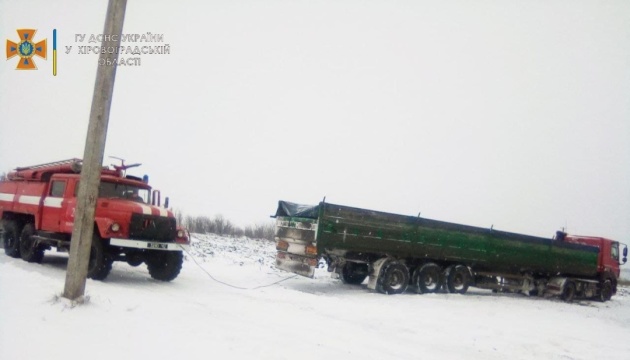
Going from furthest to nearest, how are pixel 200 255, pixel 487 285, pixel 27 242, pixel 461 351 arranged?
pixel 200 255
pixel 487 285
pixel 27 242
pixel 461 351

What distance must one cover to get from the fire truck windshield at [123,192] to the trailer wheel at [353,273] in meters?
6.26

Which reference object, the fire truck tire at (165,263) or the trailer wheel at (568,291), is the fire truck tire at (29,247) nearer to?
the fire truck tire at (165,263)

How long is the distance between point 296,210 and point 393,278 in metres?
3.77

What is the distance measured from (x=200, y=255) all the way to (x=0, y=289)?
12.4m

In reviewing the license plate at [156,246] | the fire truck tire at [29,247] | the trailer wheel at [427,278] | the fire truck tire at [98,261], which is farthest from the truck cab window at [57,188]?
the trailer wheel at [427,278]

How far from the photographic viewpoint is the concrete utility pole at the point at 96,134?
24.3 ft

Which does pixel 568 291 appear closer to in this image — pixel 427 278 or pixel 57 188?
pixel 427 278

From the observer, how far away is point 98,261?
10516mm

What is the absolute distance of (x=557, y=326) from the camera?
11.9m

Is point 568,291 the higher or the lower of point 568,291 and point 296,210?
the lower

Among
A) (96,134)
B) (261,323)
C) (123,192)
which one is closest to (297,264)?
→ (123,192)

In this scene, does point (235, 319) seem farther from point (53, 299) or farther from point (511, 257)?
point (511, 257)

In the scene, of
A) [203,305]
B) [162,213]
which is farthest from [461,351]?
[162,213]

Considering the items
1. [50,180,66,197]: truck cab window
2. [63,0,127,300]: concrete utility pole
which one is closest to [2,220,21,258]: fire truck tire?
[50,180,66,197]: truck cab window
